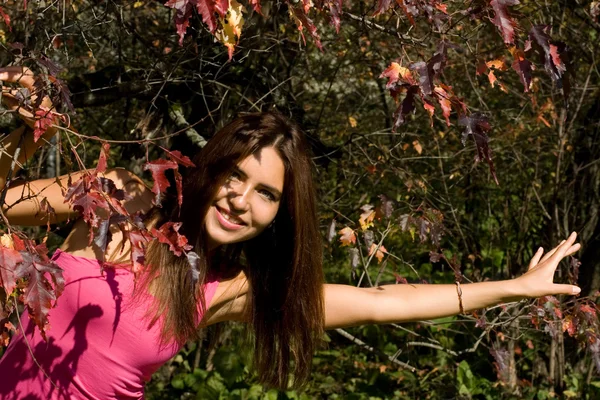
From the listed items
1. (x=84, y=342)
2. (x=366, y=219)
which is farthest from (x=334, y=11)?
(x=366, y=219)

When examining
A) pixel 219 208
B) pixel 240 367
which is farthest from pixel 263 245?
pixel 240 367

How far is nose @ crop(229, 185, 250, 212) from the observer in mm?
2418

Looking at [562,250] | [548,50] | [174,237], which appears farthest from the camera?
[562,250]

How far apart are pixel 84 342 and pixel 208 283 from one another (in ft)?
1.47

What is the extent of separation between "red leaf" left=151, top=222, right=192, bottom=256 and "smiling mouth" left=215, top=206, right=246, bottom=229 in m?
0.22

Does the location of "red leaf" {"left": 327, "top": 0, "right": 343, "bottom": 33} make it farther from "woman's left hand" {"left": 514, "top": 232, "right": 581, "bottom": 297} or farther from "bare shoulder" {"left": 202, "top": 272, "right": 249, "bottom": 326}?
"woman's left hand" {"left": 514, "top": 232, "right": 581, "bottom": 297}

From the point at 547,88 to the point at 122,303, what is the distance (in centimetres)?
411

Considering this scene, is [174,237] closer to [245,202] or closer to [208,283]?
[245,202]

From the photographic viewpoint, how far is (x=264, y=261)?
2807mm

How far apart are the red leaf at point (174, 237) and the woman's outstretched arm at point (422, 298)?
2.49 feet

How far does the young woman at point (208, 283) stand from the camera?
2348mm

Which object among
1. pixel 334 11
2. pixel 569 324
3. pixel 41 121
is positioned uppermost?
pixel 334 11

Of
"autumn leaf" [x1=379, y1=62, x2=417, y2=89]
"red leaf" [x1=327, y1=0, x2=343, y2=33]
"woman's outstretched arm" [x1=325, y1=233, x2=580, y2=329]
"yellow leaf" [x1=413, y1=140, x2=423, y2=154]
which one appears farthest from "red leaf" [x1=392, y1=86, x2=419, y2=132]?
"yellow leaf" [x1=413, y1=140, x2=423, y2=154]

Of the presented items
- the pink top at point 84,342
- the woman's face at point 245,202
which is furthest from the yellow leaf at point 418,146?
the pink top at point 84,342
